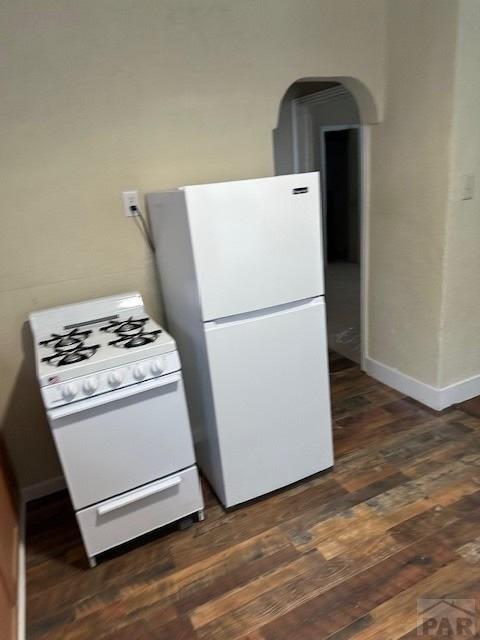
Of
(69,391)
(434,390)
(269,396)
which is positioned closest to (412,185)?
(434,390)

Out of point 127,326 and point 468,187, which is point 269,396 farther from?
point 468,187

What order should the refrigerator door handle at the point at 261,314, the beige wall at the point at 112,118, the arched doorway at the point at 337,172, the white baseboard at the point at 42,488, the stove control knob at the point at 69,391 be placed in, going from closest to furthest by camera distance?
the stove control knob at the point at 69,391 < the refrigerator door handle at the point at 261,314 < the beige wall at the point at 112,118 < the white baseboard at the point at 42,488 < the arched doorway at the point at 337,172

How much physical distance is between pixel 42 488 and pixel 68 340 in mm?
911

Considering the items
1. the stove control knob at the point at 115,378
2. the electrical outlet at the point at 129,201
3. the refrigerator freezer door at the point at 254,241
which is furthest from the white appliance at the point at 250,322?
the stove control knob at the point at 115,378

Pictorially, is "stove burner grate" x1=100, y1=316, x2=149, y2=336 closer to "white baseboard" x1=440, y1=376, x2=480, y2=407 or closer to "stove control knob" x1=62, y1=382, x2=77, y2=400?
"stove control knob" x1=62, y1=382, x2=77, y2=400

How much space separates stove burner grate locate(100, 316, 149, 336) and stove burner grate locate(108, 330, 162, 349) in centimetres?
4

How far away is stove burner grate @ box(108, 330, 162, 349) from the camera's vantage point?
5.50ft

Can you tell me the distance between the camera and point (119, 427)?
1.64 meters

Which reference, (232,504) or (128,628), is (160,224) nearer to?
(232,504)

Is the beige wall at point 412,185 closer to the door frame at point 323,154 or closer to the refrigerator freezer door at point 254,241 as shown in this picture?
the door frame at point 323,154

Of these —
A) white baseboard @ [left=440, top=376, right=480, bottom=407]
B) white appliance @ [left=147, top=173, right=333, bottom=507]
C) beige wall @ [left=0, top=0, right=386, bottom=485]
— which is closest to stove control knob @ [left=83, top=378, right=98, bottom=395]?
white appliance @ [left=147, top=173, right=333, bottom=507]

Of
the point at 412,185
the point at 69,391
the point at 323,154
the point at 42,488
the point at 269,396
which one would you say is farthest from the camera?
the point at 323,154

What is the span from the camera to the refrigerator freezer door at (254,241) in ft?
5.29

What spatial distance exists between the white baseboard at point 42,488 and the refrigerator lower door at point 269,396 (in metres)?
0.85
